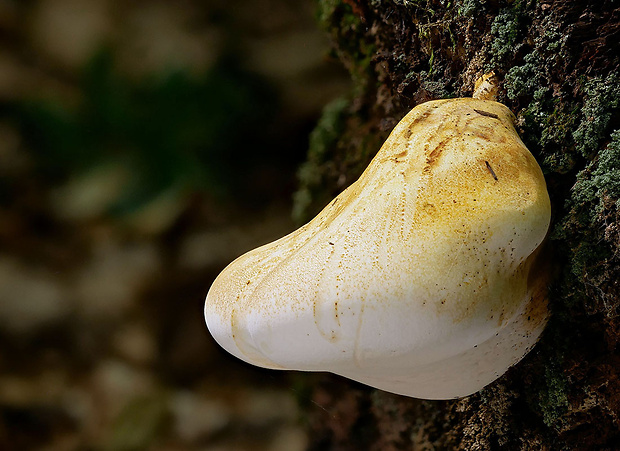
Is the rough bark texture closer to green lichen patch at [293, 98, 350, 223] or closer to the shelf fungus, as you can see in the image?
the shelf fungus

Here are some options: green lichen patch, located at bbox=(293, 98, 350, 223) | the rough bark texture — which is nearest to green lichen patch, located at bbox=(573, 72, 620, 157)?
the rough bark texture

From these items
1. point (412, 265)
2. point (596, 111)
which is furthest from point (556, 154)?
point (412, 265)

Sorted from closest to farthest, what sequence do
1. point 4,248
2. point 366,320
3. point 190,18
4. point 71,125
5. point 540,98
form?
point 366,320 < point 540,98 < point 71,125 < point 190,18 < point 4,248

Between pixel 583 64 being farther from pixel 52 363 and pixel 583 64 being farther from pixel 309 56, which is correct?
pixel 52 363

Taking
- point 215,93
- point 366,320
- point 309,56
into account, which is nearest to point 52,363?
point 215,93

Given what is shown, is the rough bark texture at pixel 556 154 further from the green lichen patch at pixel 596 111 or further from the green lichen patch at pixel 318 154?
the green lichen patch at pixel 318 154

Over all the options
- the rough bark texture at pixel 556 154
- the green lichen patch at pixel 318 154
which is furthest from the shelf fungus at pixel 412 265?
the green lichen patch at pixel 318 154
